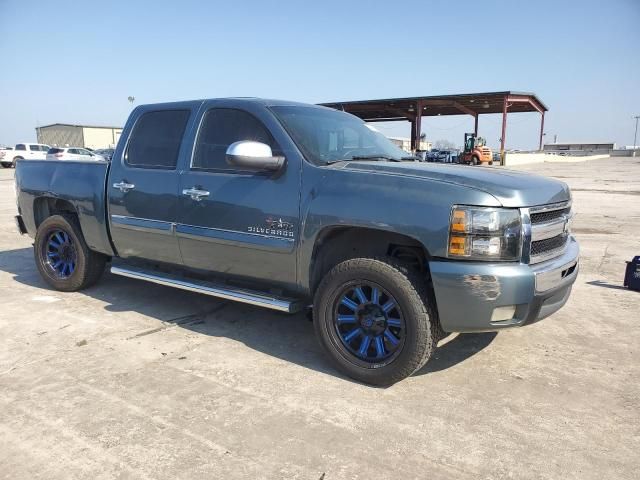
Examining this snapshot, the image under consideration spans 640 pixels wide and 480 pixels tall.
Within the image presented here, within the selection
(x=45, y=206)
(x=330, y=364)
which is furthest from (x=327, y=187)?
(x=45, y=206)

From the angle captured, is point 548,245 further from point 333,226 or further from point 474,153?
point 474,153

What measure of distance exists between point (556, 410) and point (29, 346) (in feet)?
12.5

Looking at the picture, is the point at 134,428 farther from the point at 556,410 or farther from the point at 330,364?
the point at 556,410

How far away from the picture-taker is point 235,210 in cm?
385

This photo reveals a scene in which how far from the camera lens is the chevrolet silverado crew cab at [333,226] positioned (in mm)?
3021

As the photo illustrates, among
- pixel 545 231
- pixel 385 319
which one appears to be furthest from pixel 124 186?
pixel 545 231

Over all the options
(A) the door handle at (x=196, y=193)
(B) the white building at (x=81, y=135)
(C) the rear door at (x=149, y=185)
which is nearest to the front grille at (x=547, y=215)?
(A) the door handle at (x=196, y=193)

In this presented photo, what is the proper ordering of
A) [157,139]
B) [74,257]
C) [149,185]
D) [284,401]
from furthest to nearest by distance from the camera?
[74,257]
[157,139]
[149,185]
[284,401]

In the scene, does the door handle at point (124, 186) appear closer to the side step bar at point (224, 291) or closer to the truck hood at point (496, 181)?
the side step bar at point (224, 291)

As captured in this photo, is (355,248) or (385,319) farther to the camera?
(355,248)

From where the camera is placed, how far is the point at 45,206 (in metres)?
5.72

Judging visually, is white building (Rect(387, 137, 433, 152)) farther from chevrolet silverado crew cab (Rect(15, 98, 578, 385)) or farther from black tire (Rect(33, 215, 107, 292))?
black tire (Rect(33, 215, 107, 292))

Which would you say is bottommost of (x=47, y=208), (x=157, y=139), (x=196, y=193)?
(x=47, y=208)

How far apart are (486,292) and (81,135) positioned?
71572 millimetres
